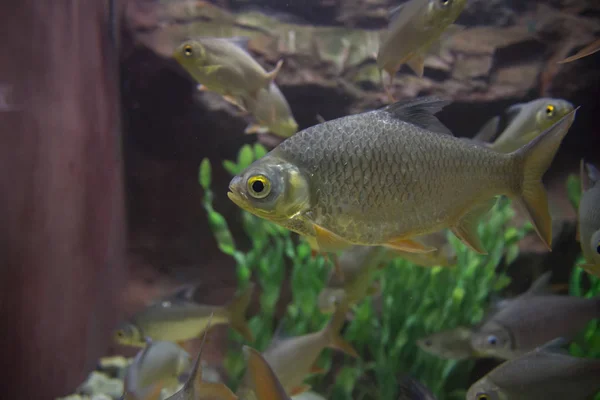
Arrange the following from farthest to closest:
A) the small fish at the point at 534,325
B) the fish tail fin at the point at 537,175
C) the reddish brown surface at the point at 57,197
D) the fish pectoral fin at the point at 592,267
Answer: the reddish brown surface at the point at 57,197 → the small fish at the point at 534,325 → the fish pectoral fin at the point at 592,267 → the fish tail fin at the point at 537,175

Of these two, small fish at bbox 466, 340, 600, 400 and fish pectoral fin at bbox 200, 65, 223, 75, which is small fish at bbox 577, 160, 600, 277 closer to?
small fish at bbox 466, 340, 600, 400

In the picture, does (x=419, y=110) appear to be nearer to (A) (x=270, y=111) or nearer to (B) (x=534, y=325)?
(A) (x=270, y=111)

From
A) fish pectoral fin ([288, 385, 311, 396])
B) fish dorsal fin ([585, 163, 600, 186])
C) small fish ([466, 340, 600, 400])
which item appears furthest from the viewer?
fish pectoral fin ([288, 385, 311, 396])

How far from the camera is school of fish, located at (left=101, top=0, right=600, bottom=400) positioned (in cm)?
146

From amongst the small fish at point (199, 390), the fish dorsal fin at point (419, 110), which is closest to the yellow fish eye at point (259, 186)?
the small fish at point (199, 390)

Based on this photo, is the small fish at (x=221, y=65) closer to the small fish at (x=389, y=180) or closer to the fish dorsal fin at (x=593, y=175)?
the small fish at (x=389, y=180)

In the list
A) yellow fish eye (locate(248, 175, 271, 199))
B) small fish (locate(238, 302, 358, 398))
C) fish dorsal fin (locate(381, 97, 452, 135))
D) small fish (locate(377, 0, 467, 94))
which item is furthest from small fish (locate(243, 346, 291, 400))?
small fish (locate(377, 0, 467, 94))

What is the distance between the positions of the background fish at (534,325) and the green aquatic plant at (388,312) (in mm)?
533

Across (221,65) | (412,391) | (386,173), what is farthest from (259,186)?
(221,65)

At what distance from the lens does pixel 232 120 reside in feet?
16.1

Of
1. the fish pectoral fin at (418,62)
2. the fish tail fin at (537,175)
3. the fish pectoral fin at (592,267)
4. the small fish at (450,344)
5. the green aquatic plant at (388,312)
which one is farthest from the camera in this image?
the green aquatic plant at (388,312)

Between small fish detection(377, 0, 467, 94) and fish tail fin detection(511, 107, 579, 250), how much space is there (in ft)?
2.89

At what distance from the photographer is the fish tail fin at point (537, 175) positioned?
5.05ft

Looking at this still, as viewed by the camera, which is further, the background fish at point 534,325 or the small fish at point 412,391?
the background fish at point 534,325
